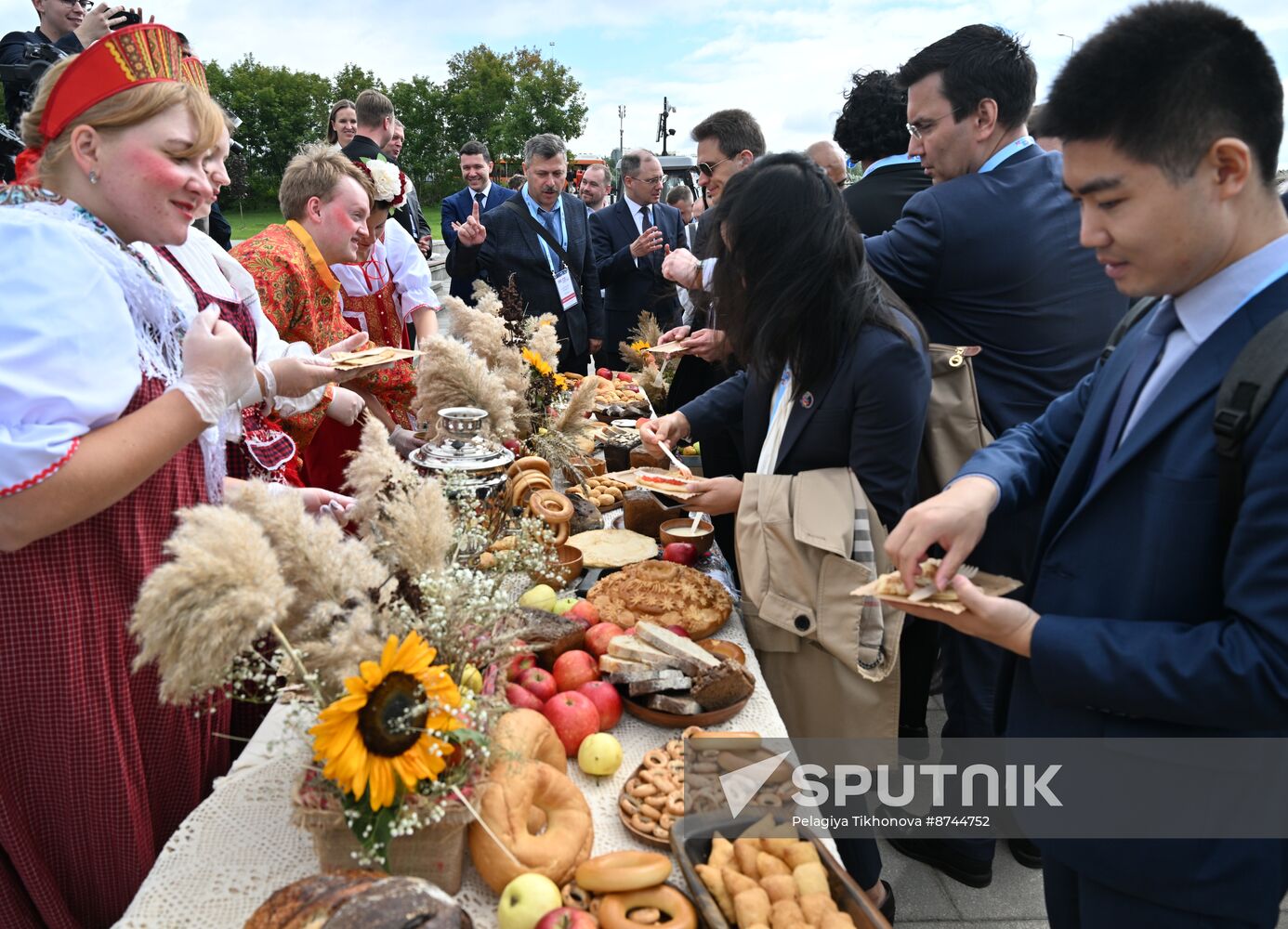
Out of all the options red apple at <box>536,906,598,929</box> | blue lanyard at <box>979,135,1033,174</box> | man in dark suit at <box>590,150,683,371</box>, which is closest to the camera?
red apple at <box>536,906,598,929</box>

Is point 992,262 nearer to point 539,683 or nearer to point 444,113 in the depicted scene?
point 539,683

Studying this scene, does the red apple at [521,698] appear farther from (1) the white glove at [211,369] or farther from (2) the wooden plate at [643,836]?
(1) the white glove at [211,369]

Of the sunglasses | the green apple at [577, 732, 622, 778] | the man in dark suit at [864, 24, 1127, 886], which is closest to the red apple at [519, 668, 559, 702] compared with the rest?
the green apple at [577, 732, 622, 778]

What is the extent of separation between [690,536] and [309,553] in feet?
5.60

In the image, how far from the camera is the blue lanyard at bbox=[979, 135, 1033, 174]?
9.70ft

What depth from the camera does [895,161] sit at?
3900 mm

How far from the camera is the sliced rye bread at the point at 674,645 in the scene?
194 cm

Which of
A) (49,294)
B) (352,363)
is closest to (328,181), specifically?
(352,363)

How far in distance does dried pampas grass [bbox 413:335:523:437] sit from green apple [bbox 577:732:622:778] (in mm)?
1460

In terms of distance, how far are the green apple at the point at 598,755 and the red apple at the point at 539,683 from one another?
17cm

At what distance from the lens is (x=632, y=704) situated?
1.93 metres

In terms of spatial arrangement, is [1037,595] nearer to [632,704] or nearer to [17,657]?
[632,704]

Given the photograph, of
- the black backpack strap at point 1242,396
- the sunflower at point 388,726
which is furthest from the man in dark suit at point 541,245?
the black backpack strap at point 1242,396

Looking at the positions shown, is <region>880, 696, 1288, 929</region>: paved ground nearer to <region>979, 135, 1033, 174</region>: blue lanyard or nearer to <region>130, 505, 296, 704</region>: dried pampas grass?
<region>130, 505, 296, 704</region>: dried pampas grass
